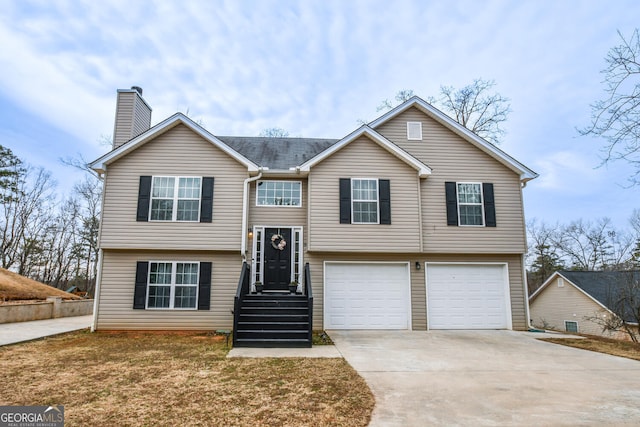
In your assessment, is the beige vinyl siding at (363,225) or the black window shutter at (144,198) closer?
the black window shutter at (144,198)

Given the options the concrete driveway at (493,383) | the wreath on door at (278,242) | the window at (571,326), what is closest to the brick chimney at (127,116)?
the wreath on door at (278,242)

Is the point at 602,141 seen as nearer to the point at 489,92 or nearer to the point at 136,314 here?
the point at 136,314

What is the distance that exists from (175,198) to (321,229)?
4.39 metres

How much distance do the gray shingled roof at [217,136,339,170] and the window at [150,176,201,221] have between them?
2.36 meters

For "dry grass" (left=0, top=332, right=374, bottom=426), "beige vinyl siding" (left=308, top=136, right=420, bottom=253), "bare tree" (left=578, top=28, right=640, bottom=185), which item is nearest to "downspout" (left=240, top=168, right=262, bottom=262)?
"beige vinyl siding" (left=308, top=136, right=420, bottom=253)

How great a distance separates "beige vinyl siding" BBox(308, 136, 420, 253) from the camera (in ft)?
36.2

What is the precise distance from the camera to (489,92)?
20172 millimetres

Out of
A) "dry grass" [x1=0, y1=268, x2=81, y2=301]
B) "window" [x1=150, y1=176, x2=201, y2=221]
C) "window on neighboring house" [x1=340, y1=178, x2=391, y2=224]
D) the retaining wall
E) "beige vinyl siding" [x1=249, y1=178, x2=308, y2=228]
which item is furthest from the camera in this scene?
"dry grass" [x1=0, y1=268, x2=81, y2=301]

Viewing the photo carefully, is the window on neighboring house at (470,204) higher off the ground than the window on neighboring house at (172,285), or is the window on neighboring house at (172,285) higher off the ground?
the window on neighboring house at (470,204)

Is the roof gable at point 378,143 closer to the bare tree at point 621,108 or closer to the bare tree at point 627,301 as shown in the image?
the bare tree at point 621,108

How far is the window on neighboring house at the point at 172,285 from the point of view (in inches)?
421

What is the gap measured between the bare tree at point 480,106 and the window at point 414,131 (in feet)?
29.2

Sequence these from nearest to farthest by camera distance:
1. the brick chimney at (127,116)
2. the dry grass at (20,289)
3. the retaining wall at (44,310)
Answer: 1. the brick chimney at (127,116)
2. the retaining wall at (44,310)
3. the dry grass at (20,289)

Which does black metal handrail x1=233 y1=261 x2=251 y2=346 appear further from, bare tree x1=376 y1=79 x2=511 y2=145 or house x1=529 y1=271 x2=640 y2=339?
house x1=529 y1=271 x2=640 y2=339
